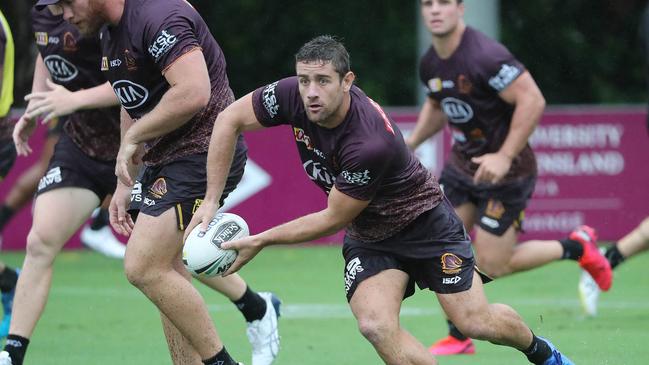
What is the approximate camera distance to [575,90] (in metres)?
17.7

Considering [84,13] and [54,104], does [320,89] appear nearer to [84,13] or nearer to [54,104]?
[84,13]

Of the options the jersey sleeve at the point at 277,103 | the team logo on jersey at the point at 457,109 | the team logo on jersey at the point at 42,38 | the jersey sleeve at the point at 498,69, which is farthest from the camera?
the team logo on jersey at the point at 457,109

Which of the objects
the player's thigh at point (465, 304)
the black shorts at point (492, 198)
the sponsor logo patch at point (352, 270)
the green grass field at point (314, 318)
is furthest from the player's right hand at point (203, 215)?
the black shorts at point (492, 198)

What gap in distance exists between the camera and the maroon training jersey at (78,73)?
23.9ft

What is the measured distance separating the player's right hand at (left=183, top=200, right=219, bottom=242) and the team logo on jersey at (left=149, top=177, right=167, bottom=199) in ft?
0.89

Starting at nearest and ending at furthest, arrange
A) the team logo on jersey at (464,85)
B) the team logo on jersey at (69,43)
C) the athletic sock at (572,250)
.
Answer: the team logo on jersey at (69,43)
the team logo on jersey at (464,85)
the athletic sock at (572,250)

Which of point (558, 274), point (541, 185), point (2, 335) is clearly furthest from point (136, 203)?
point (541, 185)

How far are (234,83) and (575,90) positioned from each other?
4.74 m

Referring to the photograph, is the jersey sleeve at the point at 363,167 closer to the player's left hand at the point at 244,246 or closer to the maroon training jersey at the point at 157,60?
the player's left hand at the point at 244,246

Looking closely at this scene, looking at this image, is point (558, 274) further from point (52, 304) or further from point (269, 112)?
point (269, 112)

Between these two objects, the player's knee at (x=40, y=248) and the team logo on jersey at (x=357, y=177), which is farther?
the player's knee at (x=40, y=248)

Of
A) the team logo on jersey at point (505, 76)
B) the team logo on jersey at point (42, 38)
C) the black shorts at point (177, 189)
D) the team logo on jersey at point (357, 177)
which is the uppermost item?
the team logo on jersey at point (357, 177)

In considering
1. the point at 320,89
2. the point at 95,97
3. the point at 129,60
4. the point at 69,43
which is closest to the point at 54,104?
the point at 95,97

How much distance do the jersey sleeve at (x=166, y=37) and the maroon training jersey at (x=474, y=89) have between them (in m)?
2.47
